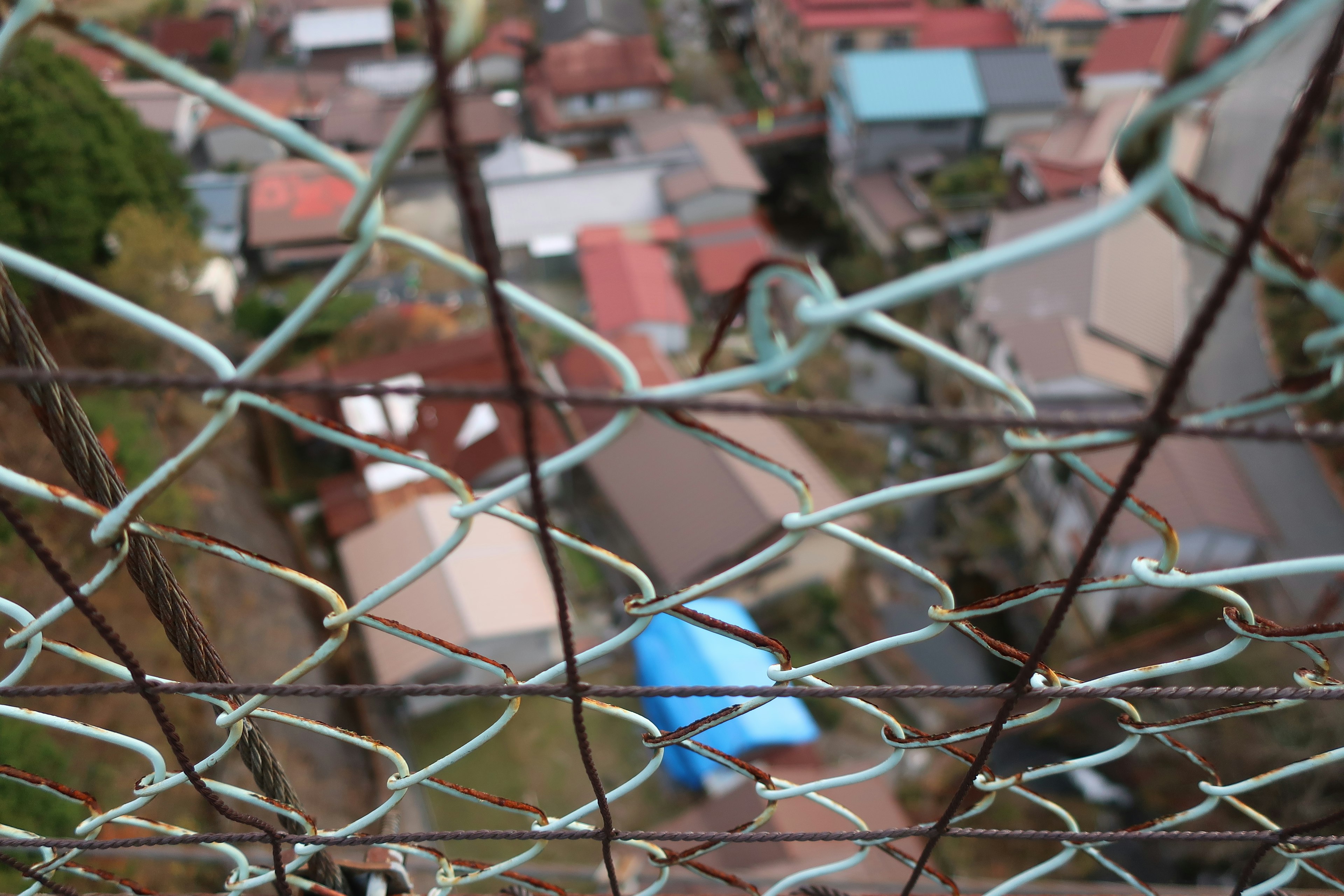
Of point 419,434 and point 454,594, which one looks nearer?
point 454,594

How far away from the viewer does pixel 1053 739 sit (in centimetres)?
610

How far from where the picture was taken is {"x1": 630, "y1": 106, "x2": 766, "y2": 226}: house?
33.6ft

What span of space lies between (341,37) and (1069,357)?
36.8 ft

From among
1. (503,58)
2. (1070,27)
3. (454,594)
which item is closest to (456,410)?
(454,594)

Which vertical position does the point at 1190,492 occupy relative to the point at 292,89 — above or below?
below

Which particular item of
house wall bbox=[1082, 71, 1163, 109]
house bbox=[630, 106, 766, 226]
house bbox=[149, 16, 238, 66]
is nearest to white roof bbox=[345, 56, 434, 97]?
house bbox=[149, 16, 238, 66]

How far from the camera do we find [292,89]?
39.9ft

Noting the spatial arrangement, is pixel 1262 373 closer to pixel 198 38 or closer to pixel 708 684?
pixel 708 684

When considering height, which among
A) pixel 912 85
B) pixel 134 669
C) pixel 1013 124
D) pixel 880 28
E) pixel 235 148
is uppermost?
pixel 134 669

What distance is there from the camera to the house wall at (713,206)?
33.5 feet

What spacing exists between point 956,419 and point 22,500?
578 cm

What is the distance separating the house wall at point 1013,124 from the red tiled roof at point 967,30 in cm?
150

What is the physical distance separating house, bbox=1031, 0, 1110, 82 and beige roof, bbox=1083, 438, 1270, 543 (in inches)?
304

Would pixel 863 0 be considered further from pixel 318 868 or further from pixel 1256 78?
pixel 318 868
